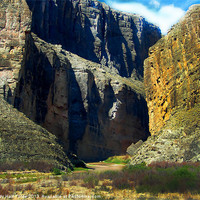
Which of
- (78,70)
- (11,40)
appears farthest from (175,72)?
A: (78,70)

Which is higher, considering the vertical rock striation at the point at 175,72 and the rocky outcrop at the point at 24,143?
the vertical rock striation at the point at 175,72

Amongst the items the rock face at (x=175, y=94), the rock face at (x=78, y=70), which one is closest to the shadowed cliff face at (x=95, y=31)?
the rock face at (x=78, y=70)

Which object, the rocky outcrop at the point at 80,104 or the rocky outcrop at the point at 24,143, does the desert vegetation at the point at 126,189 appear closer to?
the rocky outcrop at the point at 24,143

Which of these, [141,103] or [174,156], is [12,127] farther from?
[141,103]

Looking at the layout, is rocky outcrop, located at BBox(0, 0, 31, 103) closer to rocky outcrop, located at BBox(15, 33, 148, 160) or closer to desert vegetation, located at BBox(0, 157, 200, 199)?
rocky outcrop, located at BBox(15, 33, 148, 160)

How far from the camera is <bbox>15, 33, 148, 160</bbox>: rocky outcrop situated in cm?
4428

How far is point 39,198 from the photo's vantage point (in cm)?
1134

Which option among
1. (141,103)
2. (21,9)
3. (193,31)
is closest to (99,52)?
(141,103)

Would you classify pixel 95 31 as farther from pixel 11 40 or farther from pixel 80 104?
pixel 11 40

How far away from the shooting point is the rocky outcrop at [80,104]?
4428 cm

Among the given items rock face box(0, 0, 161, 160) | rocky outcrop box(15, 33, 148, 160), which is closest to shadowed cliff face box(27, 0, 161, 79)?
rock face box(0, 0, 161, 160)

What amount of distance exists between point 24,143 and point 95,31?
60284mm

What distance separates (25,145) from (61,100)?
25.0 meters

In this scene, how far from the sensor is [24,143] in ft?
84.5
